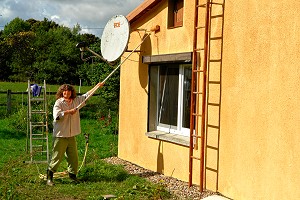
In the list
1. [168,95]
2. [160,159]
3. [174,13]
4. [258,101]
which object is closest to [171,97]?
[168,95]

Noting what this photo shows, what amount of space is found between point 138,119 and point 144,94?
0.65 metres

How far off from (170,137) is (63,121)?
2.08 m

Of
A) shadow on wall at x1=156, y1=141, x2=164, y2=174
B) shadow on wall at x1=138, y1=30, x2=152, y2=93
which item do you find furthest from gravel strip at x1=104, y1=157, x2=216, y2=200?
shadow on wall at x1=138, y1=30, x2=152, y2=93

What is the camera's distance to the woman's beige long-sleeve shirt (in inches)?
309

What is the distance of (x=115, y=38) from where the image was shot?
9.05 meters

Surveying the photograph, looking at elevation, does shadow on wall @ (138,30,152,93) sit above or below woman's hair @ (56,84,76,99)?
above

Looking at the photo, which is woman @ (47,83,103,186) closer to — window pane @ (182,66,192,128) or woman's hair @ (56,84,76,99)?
woman's hair @ (56,84,76,99)

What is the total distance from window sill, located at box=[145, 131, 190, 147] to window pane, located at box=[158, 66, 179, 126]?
28cm

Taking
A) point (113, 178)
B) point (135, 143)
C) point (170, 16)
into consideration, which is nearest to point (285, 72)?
point (170, 16)

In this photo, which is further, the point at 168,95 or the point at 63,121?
the point at 168,95

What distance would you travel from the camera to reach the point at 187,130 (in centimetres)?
805

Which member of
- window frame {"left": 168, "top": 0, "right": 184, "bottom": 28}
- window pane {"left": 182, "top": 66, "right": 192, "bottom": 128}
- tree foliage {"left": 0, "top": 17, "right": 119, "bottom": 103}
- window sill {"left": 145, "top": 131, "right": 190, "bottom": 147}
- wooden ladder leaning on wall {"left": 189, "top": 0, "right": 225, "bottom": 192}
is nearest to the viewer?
wooden ladder leaning on wall {"left": 189, "top": 0, "right": 225, "bottom": 192}

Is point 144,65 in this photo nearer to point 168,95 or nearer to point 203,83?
point 168,95

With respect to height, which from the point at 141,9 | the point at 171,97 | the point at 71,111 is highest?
the point at 141,9
